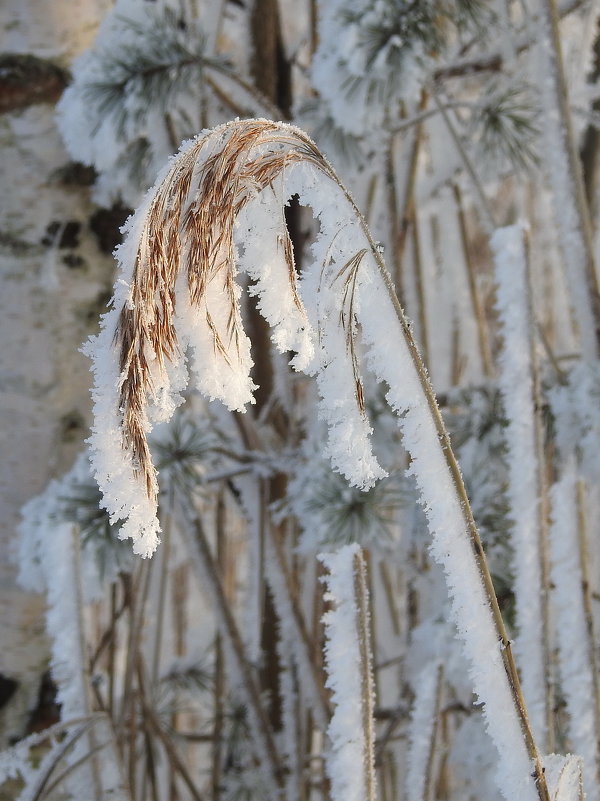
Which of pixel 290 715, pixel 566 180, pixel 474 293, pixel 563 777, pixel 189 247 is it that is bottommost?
pixel 563 777

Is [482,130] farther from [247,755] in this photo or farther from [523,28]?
[247,755]

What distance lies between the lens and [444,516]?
355mm

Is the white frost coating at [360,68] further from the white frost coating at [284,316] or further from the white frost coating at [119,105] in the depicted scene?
the white frost coating at [284,316]

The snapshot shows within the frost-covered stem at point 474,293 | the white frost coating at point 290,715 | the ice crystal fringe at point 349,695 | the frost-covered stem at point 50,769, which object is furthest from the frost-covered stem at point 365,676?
the frost-covered stem at point 474,293

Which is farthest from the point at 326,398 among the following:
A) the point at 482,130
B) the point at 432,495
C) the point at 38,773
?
the point at 482,130

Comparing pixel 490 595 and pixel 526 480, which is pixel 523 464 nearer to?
pixel 526 480

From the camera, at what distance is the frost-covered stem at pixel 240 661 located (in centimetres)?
77

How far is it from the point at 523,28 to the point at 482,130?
0.10 m

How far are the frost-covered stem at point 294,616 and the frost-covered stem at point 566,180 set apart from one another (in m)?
0.38

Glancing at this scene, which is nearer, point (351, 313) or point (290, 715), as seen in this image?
point (351, 313)

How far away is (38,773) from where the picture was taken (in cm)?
55

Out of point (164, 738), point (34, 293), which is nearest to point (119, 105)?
point (34, 293)

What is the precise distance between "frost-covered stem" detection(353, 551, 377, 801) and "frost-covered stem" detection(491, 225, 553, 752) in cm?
12

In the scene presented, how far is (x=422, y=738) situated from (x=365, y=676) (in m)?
0.18
